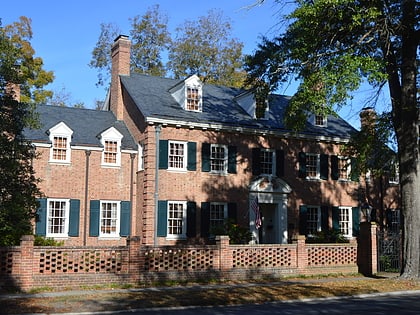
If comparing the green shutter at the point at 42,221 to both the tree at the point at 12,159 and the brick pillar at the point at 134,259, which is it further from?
the brick pillar at the point at 134,259

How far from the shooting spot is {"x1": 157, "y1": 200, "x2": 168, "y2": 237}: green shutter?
24.0 m

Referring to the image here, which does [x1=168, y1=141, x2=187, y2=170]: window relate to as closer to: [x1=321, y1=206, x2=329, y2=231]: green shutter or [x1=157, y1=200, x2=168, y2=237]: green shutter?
[x1=157, y1=200, x2=168, y2=237]: green shutter

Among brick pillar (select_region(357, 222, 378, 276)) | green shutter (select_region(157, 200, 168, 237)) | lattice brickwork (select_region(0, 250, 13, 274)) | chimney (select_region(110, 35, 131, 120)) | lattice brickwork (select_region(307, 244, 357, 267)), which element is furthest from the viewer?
chimney (select_region(110, 35, 131, 120))

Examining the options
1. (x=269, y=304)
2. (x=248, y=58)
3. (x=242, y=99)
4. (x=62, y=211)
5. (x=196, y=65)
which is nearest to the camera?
(x=269, y=304)

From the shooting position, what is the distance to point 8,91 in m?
17.2

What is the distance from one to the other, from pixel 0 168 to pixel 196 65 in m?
30.2

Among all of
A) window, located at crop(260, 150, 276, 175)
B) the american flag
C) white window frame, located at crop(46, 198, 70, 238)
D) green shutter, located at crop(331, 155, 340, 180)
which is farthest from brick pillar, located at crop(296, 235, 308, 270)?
white window frame, located at crop(46, 198, 70, 238)

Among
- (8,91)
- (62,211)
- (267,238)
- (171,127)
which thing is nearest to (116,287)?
(8,91)

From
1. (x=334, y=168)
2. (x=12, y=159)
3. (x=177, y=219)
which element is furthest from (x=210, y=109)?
(x=12, y=159)

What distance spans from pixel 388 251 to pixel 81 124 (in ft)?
52.3

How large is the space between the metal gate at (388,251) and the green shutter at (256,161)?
306 inches

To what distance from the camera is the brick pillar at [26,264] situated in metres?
14.9

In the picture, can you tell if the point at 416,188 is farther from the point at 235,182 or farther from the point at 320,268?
the point at 235,182

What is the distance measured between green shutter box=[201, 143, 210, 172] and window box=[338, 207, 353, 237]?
8.71 meters
